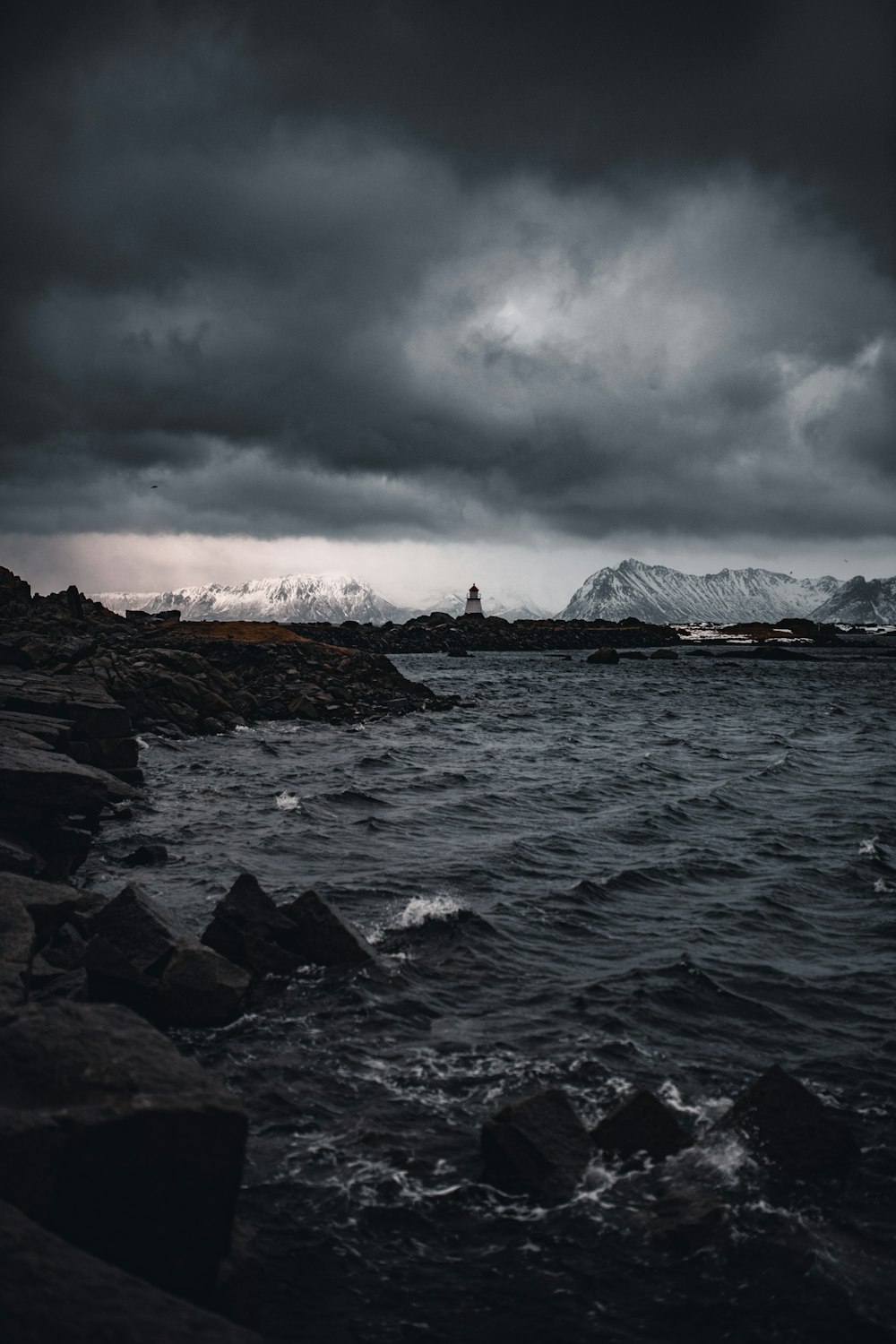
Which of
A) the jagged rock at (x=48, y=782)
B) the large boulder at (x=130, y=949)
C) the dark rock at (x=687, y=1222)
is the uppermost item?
the jagged rock at (x=48, y=782)

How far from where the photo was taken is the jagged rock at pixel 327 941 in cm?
1529

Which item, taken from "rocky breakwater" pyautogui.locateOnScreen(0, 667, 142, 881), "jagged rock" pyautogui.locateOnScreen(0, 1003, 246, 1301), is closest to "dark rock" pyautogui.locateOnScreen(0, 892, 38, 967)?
"jagged rock" pyautogui.locateOnScreen(0, 1003, 246, 1301)

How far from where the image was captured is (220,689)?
5406 cm

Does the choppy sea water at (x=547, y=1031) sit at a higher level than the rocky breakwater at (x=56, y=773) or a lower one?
lower

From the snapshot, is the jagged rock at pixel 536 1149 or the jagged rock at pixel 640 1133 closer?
the jagged rock at pixel 536 1149

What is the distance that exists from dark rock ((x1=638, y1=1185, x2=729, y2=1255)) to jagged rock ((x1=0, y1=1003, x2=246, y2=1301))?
4735mm

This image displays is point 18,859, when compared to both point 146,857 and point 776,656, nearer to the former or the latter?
point 146,857

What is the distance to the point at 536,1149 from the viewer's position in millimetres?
9523

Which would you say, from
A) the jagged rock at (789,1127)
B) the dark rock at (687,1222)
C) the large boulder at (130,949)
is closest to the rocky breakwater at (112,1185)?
the large boulder at (130,949)

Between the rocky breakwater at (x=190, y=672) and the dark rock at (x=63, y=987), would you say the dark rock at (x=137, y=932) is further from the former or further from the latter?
the rocky breakwater at (x=190, y=672)

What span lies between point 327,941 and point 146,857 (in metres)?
8.91

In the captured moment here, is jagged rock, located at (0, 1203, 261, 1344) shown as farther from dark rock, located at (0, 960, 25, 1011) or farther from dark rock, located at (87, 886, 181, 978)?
dark rock, located at (87, 886, 181, 978)

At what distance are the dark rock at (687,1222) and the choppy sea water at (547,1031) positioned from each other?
11 cm

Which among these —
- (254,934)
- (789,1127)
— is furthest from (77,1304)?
(254,934)
